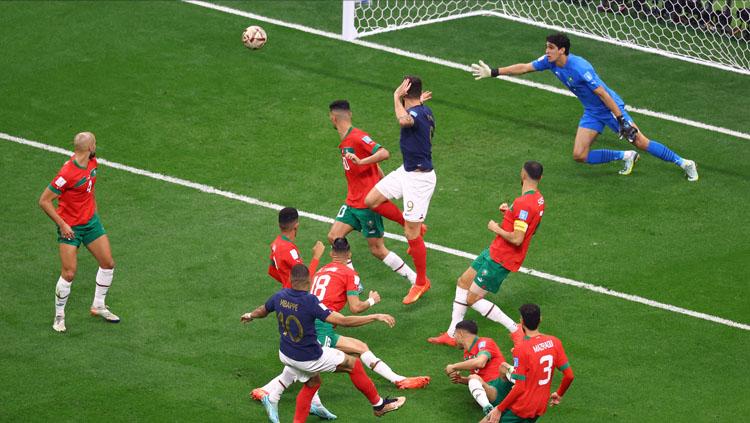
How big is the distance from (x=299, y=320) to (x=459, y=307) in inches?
116

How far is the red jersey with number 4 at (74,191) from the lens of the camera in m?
14.5

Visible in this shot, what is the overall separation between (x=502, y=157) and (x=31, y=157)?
6871 mm

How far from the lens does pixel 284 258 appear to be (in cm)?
1387

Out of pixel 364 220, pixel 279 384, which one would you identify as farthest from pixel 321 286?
pixel 364 220

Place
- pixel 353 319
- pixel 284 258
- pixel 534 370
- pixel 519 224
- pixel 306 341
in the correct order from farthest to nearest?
1. pixel 519 224
2. pixel 284 258
3. pixel 353 319
4. pixel 306 341
5. pixel 534 370

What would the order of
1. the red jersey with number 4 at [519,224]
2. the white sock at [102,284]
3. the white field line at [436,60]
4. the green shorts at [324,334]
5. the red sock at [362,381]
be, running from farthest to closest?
the white field line at [436,60] < the white sock at [102,284] < the red jersey with number 4 at [519,224] < the green shorts at [324,334] < the red sock at [362,381]

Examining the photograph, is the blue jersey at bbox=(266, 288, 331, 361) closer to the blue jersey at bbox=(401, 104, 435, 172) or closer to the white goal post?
the blue jersey at bbox=(401, 104, 435, 172)

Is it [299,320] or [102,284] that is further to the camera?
[102,284]

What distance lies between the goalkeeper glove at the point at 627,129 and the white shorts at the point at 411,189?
4.22 metres

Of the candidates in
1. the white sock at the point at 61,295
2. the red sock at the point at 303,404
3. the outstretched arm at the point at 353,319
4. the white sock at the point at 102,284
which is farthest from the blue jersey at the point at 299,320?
the white sock at the point at 61,295

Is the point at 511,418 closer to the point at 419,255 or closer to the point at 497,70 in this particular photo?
the point at 419,255

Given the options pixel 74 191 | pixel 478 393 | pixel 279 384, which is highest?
pixel 74 191

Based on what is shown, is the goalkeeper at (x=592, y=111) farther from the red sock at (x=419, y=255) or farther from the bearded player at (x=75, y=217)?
the bearded player at (x=75, y=217)

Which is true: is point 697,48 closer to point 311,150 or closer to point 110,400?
point 311,150
